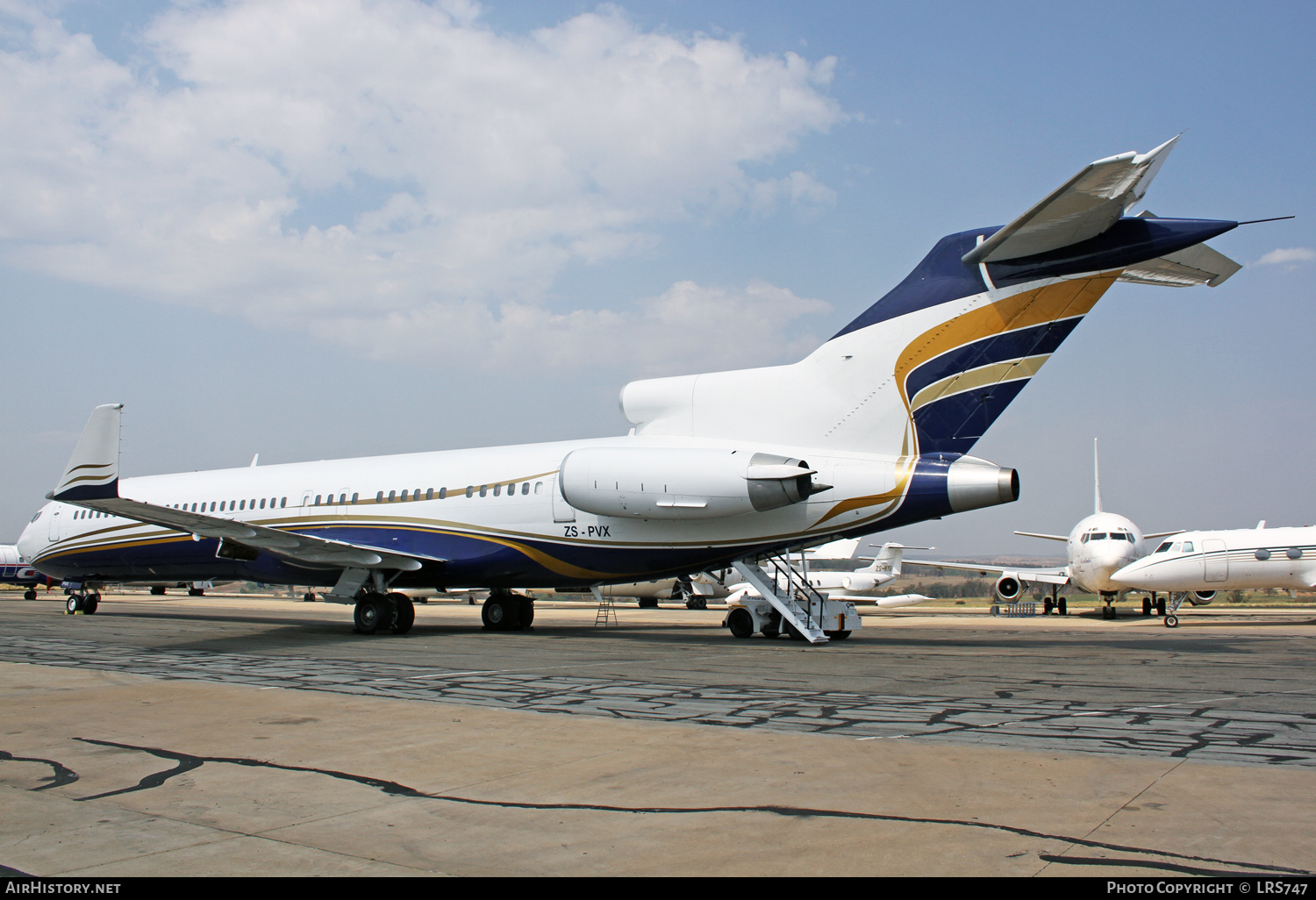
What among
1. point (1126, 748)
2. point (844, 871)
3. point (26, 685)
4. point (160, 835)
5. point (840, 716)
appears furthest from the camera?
point (26, 685)

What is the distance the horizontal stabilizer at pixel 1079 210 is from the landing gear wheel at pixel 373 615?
12.5 metres

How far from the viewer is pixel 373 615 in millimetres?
17875

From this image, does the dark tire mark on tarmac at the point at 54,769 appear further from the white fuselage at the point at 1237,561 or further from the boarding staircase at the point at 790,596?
the white fuselage at the point at 1237,561

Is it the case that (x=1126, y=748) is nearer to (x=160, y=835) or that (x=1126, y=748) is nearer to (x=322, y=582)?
(x=160, y=835)

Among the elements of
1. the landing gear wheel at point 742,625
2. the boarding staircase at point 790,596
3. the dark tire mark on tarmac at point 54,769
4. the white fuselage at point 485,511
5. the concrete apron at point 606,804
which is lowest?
the dark tire mark on tarmac at point 54,769

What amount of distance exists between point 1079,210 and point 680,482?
7.00 meters

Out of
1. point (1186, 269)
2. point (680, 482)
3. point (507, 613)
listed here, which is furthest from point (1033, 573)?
point (680, 482)

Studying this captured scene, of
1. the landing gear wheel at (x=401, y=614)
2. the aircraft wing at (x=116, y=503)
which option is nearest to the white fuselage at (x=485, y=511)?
the landing gear wheel at (x=401, y=614)

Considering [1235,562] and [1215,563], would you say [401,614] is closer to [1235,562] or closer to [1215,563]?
[1215,563]

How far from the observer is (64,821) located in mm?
4406

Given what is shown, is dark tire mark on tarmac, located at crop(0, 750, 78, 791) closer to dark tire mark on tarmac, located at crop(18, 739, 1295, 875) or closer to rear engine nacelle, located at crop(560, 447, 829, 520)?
dark tire mark on tarmac, located at crop(18, 739, 1295, 875)

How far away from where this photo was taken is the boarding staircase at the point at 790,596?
15656 millimetres
